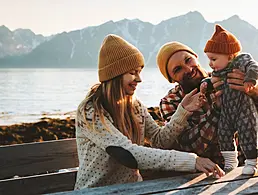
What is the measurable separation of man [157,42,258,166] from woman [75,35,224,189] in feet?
1.29

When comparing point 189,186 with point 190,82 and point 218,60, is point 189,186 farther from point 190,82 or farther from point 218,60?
point 190,82

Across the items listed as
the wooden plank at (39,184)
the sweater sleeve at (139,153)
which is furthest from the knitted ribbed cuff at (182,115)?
the wooden plank at (39,184)

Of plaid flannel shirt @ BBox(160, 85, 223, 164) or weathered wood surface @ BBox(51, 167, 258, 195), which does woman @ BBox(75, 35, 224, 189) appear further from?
plaid flannel shirt @ BBox(160, 85, 223, 164)

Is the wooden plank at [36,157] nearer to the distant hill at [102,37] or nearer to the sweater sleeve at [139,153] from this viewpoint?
the sweater sleeve at [139,153]

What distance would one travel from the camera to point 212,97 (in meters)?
3.15

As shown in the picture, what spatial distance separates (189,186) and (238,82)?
0.77 metres

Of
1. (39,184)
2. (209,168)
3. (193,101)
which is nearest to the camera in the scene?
(209,168)

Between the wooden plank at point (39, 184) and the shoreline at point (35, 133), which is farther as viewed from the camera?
the shoreline at point (35, 133)

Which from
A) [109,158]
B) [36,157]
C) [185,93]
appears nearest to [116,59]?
[109,158]

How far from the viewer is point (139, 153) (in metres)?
2.66

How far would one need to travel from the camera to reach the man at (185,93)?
3.12 m

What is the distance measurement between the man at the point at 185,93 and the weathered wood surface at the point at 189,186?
0.62 meters

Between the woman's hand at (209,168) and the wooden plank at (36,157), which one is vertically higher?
the woman's hand at (209,168)

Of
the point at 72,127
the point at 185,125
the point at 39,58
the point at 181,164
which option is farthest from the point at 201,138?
the point at 39,58
